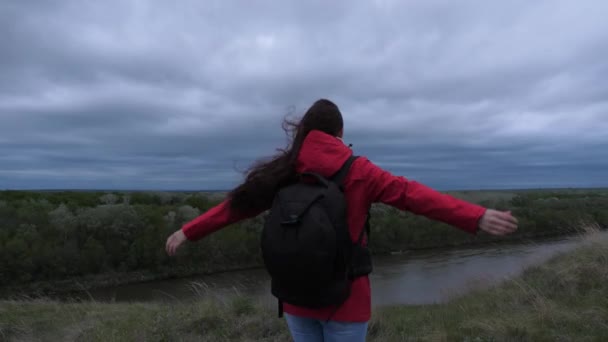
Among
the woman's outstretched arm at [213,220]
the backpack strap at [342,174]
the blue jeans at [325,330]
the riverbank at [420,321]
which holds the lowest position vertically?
the riverbank at [420,321]

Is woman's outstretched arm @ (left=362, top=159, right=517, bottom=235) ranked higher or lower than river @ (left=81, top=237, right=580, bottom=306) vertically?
higher

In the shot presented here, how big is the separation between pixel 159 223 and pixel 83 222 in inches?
187

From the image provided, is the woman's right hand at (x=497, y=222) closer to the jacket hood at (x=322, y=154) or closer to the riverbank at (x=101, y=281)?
the jacket hood at (x=322, y=154)

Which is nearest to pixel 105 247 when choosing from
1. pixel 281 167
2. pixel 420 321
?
pixel 420 321

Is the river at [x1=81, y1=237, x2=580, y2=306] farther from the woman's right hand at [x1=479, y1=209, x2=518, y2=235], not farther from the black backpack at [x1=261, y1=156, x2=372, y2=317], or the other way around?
the woman's right hand at [x1=479, y1=209, x2=518, y2=235]

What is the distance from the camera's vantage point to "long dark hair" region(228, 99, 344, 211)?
2150mm

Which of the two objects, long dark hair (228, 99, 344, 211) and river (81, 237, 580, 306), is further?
river (81, 237, 580, 306)

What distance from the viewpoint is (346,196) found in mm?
2012

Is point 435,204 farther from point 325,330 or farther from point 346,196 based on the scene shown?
point 325,330

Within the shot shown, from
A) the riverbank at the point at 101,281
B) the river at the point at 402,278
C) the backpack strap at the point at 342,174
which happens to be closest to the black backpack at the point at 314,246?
the backpack strap at the point at 342,174

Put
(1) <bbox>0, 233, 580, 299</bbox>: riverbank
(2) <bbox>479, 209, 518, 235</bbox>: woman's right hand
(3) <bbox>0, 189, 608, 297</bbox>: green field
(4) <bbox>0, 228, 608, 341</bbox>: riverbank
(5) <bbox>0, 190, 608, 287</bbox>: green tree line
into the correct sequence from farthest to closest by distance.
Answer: (5) <bbox>0, 190, 608, 287</bbox>: green tree line
(3) <bbox>0, 189, 608, 297</bbox>: green field
(1) <bbox>0, 233, 580, 299</bbox>: riverbank
(4) <bbox>0, 228, 608, 341</bbox>: riverbank
(2) <bbox>479, 209, 518, 235</bbox>: woman's right hand


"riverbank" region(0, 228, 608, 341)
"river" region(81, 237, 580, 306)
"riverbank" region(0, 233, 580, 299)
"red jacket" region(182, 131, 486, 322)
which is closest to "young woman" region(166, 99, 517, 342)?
"red jacket" region(182, 131, 486, 322)

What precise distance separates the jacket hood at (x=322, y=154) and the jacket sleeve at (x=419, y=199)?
12 cm

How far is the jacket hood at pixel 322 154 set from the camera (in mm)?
2025
